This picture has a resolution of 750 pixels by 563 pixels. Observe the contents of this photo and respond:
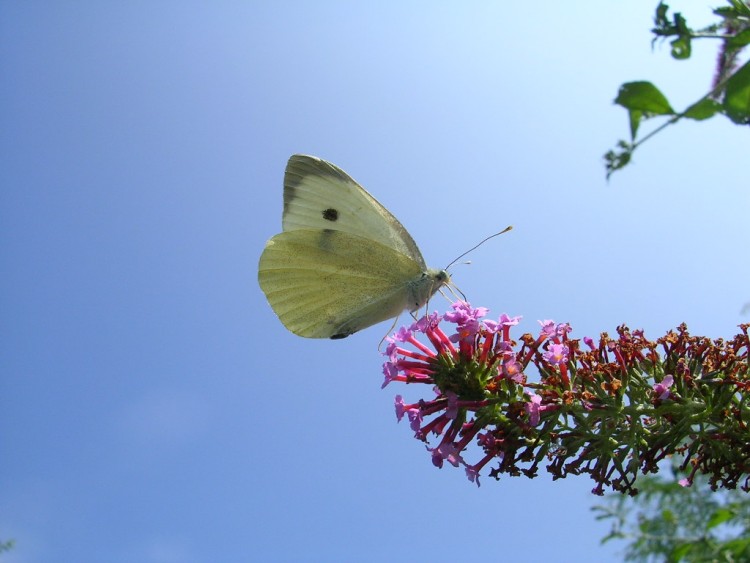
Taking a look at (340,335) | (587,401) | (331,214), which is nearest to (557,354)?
(587,401)

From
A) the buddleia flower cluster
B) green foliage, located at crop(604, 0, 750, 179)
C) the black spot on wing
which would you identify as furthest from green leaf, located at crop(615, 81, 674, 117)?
the black spot on wing

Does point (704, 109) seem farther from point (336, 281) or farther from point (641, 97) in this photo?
point (336, 281)

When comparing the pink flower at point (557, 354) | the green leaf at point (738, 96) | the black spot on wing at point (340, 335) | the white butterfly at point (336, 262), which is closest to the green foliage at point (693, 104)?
the green leaf at point (738, 96)

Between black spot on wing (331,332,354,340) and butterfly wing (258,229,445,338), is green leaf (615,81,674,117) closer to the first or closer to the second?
butterfly wing (258,229,445,338)

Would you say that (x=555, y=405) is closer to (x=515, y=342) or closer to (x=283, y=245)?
(x=515, y=342)

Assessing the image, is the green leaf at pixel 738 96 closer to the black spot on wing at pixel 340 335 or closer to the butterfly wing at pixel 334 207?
the butterfly wing at pixel 334 207

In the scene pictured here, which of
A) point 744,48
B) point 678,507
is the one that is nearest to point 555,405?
point 744,48
